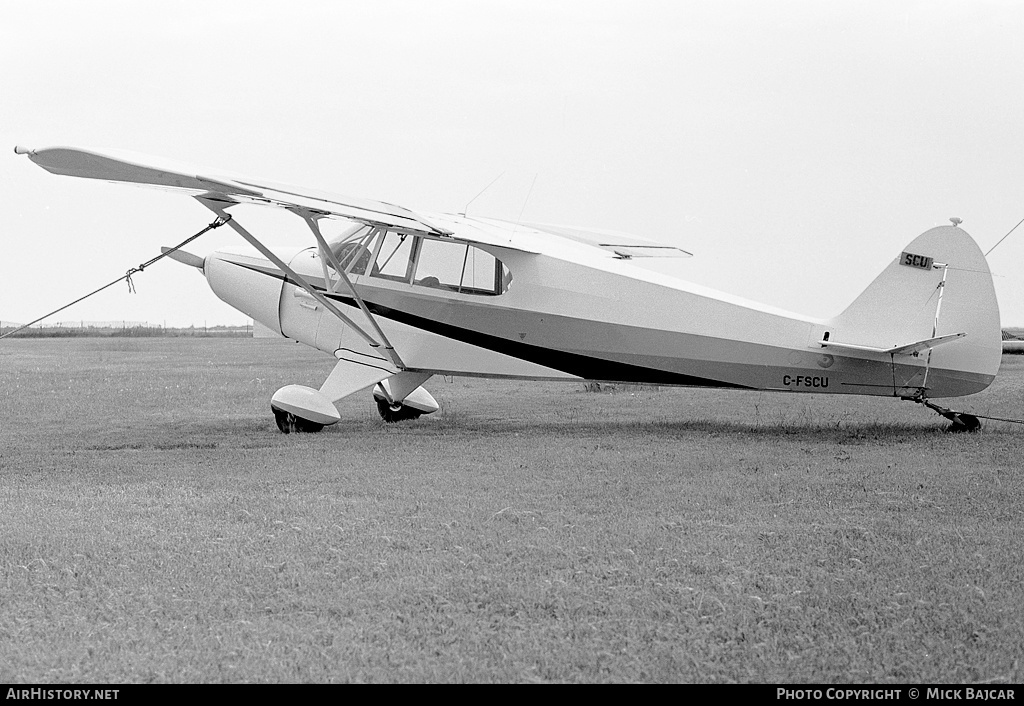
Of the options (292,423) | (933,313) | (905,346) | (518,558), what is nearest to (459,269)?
(292,423)

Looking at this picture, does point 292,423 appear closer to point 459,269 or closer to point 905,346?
point 459,269

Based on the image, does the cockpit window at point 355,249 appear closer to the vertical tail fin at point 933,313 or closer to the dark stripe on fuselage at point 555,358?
the dark stripe on fuselage at point 555,358

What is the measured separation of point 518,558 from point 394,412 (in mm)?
8090

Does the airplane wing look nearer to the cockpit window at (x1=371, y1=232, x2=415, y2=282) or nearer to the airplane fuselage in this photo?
the cockpit window at (x1=371, y1=232, x2=415, y2=282)

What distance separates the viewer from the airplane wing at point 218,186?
28.4 ft

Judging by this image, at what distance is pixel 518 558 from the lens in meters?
5.45

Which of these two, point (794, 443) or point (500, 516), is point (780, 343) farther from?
point (500, 516)

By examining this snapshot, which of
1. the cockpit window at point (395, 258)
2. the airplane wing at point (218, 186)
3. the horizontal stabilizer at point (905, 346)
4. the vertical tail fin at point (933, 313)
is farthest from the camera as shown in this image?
the cockpit window at point (395, 258)

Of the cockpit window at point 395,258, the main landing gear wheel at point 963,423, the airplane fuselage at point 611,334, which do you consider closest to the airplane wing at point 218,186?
the cockpit window at point 395,258

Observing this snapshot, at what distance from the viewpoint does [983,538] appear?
Result: 232 inches

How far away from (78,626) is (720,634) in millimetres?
2800

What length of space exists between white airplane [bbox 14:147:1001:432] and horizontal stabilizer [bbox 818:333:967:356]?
0.02 metres

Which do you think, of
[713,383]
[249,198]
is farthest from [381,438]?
[713,383]

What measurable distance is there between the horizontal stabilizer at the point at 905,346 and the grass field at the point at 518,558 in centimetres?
93
